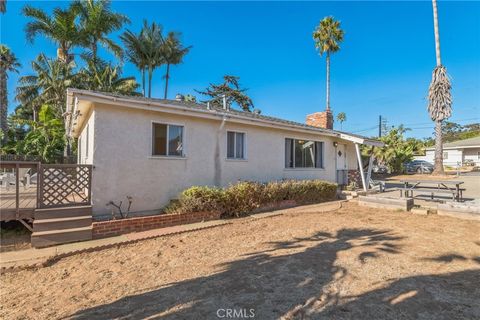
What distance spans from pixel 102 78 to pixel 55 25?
4880 millimetres

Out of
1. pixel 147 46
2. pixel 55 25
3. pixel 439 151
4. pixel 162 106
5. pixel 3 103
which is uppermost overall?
pixel 147 46

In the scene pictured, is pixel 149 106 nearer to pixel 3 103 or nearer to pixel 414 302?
pixel 414 302

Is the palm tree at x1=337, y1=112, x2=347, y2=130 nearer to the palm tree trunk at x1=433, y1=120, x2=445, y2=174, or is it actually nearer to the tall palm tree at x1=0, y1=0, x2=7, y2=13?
the palm tree trunk at x1=433, y1=120, x2=445, y2=174

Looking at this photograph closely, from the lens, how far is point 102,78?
72.5 ft

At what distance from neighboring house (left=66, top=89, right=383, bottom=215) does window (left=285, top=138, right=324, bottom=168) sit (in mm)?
50

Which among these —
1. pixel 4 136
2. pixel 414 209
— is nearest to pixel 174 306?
pixel 414 209

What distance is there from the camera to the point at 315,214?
29.9 feet

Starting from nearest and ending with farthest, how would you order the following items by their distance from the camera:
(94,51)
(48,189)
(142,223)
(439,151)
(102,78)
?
(48,189)
(142,223)
(102,78)
(94,51)
(439,151)

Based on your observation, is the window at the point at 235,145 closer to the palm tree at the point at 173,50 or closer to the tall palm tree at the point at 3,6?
the tall palm tree at the point at 3,6

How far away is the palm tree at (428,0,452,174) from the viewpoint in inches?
899

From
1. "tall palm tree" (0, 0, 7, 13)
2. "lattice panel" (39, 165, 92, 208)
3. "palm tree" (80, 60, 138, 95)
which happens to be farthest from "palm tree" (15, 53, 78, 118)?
"lattice panel" (39, 165, 92, 208)

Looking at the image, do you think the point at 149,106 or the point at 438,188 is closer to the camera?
the point at 149,106

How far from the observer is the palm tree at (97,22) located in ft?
67.8

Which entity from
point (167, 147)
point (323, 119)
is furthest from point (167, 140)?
point (323, 119)
